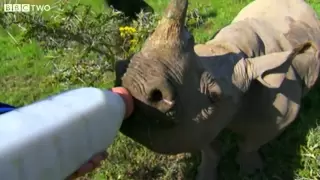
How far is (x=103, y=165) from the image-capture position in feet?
13.7

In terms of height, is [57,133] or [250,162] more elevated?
[57,133]

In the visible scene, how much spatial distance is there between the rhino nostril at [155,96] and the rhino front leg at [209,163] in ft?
4.77

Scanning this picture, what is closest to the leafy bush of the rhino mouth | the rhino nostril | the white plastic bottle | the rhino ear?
the rhino ear

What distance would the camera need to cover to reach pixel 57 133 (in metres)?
2.20

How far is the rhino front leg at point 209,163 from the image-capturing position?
425 centimetres

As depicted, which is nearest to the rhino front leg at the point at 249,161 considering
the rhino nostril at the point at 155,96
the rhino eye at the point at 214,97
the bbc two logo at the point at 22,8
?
the rhino eye at the point at 214,97

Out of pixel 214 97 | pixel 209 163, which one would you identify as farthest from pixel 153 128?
pixel 209 163

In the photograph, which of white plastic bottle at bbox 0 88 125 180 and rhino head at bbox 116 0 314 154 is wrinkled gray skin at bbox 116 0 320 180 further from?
white plastic bottle at bbox 0 88 125 180

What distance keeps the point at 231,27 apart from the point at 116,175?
1.20m

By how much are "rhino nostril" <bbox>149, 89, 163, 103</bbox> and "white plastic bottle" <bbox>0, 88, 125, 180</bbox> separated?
0.62ft

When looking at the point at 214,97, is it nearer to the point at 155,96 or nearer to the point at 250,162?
the point at 155,96

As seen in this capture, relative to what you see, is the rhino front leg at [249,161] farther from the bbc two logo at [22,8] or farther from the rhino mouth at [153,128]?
the bbc two logo at [22,8]

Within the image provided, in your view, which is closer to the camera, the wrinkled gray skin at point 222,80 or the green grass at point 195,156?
the wrinkled gray skin at point 222,80

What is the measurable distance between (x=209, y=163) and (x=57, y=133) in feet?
7.22
